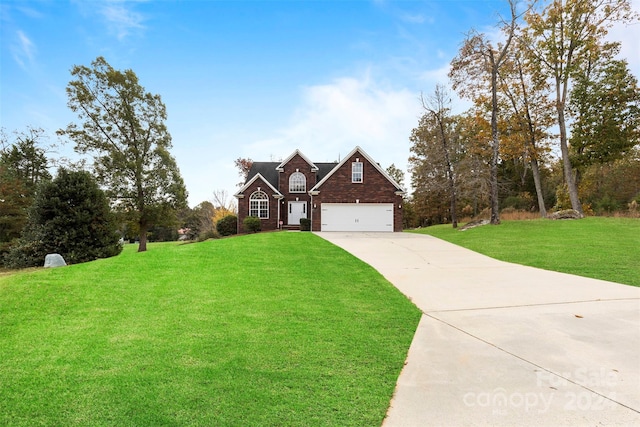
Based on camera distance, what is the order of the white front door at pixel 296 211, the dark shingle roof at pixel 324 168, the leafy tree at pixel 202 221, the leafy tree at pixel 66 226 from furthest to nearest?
1. the leafy tree at pixel 202 221
2. the dark shingle roof at pixel 324 168
3. the white front door at pixel 296 211
4. the leafy tree at pixel 66 226

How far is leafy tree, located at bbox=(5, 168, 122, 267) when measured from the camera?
1201 centimetres

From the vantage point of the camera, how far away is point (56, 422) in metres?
2.54

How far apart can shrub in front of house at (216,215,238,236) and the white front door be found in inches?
175

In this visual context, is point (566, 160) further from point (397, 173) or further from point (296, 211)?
point (397, 173)

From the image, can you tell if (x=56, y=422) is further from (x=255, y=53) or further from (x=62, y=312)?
(x=255, y=53)

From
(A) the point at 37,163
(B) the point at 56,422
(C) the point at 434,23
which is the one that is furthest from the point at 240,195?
(B) the point at 56,422

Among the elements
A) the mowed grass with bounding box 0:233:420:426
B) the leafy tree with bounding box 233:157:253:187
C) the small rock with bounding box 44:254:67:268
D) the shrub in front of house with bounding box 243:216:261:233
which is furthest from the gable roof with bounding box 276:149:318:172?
the mowed grass with bounding box 0:233:420:426

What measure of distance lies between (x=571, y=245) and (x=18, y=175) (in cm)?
3533

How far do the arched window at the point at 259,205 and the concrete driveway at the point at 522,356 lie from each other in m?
19.6

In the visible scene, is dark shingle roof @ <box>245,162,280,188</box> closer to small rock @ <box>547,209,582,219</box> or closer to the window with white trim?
the window with white trim

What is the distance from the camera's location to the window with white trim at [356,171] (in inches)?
928

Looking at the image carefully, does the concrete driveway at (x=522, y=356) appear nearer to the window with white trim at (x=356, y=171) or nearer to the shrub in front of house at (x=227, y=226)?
the window with white trim at (x=356, y=171)

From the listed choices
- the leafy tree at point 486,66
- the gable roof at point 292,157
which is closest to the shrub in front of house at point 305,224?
the gable roof at point 292,157

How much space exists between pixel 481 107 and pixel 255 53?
20.9 metres
